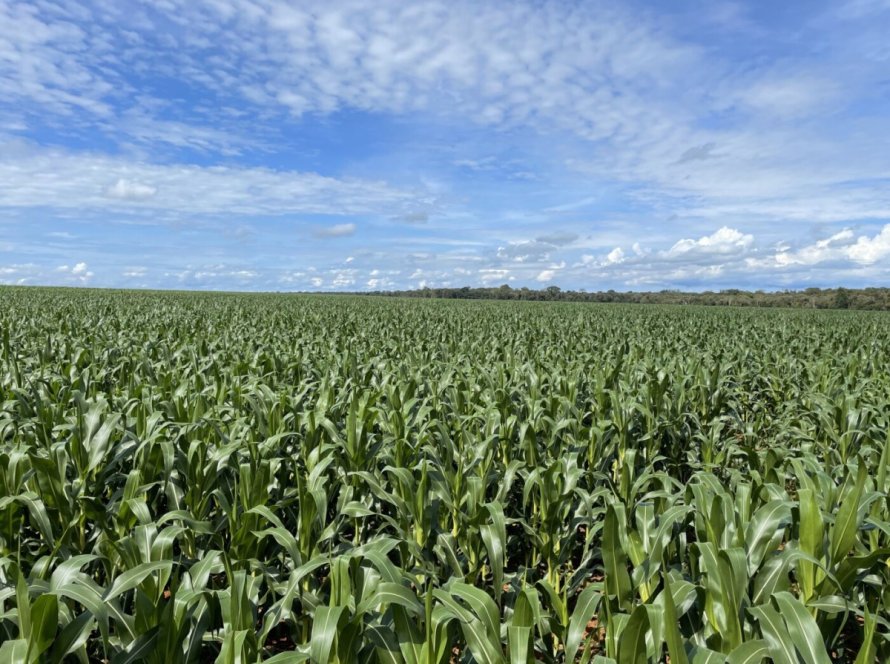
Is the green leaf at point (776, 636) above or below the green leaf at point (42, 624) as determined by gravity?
below

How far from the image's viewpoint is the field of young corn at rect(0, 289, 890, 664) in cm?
208

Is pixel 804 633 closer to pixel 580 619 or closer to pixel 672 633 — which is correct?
pixel 672 633

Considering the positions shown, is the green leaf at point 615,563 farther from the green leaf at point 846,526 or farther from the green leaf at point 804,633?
the green leaf at point 846,526

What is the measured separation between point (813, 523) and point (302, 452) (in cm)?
373

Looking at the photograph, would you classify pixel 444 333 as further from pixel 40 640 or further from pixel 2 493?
pixel 40 640

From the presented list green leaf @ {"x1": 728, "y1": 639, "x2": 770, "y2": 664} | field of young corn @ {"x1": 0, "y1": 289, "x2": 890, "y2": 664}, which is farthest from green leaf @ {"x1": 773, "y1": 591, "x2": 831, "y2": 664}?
green leaf @ {"x1": 728, "y1": 639, "x2": 770, "y2": 664}

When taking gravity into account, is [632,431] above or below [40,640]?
below

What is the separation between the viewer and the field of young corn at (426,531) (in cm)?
208

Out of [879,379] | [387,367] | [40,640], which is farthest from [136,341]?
[879,379]

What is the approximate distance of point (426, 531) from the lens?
3.72 m

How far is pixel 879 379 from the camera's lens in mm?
8883

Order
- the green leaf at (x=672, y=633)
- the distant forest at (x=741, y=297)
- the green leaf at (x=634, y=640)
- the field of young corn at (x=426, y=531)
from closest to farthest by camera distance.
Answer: the green leaf at (x=672, y=633) < the green leaf at (x=634, y=640) < the field of young corn at (x=426, y=531) < the distant forest at (x=741, y=297)

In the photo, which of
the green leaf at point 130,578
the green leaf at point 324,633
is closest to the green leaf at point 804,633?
the green leaf at point 324,633

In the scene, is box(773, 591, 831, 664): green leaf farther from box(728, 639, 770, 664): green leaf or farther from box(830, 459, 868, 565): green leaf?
box(830, 459, 868, 565): green leaf
